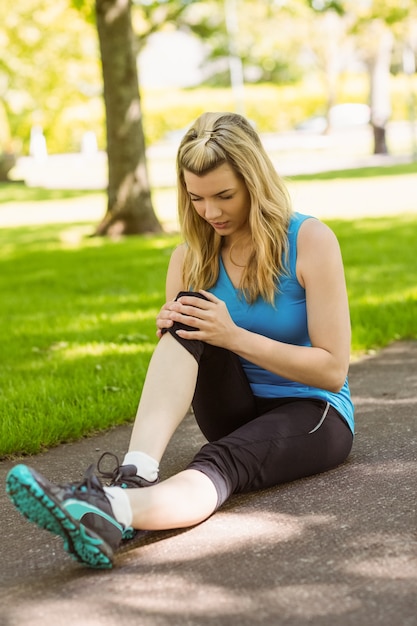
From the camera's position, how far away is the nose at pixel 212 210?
3420 millimetres

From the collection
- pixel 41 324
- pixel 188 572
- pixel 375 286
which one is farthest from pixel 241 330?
pixel 375 286

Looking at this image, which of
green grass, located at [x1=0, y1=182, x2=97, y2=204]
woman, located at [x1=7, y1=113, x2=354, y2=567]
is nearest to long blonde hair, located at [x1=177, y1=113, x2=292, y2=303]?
woman, located at [x1=7, y1=113, x2=354, y2=567]

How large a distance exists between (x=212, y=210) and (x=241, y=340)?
48 cm

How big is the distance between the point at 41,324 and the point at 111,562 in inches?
182

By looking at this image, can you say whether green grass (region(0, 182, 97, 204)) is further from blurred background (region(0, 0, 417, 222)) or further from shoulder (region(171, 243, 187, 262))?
shoulder (region(171, 243, 187, 262))

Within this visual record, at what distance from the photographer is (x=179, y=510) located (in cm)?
293

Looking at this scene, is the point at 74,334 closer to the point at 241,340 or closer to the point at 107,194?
the point at 241,340

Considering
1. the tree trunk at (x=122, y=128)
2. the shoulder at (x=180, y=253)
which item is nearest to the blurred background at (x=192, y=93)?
the tree trunk at (x=122, y=128)

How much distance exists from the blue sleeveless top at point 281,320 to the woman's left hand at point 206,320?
26 cm

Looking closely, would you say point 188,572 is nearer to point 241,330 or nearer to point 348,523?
point 348,523

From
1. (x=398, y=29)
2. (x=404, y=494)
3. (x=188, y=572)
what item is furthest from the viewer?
(x=398, y=29)

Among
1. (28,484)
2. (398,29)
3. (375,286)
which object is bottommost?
(375,286)

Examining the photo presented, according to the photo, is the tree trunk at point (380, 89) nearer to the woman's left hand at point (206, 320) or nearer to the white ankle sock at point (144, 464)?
the woman's left hand at point (206, 320)

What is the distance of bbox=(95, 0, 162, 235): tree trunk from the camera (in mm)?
12359
